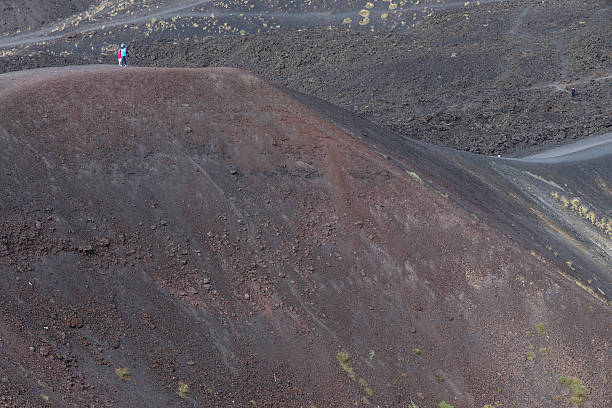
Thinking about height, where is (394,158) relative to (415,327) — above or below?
above

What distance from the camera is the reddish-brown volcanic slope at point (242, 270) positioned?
1430 centimetres

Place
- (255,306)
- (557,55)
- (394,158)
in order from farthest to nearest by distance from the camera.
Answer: (557,55)
(394,158)
(255,306)

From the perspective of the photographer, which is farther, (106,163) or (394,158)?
(394,158)

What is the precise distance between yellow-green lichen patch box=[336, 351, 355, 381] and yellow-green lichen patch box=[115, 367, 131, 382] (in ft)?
17.4

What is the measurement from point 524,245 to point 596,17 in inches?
2049

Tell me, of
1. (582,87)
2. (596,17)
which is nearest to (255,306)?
(582,87)

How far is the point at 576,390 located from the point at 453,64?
4442cm

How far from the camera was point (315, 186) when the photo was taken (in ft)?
65.7

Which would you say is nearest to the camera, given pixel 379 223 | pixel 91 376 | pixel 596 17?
pixel 91 376

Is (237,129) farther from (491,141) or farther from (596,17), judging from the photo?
(596,17)

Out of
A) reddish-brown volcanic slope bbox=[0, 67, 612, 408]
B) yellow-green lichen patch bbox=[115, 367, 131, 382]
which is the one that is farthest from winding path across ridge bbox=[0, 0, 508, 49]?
yellow-green lichen patch bbox=[115, 367, 131, 382]

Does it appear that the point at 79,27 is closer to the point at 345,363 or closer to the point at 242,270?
the point at 242,270

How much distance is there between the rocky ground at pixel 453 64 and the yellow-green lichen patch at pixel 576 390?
27.6 metres

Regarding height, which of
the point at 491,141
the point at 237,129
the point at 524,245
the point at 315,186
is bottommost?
the point at 491,141
